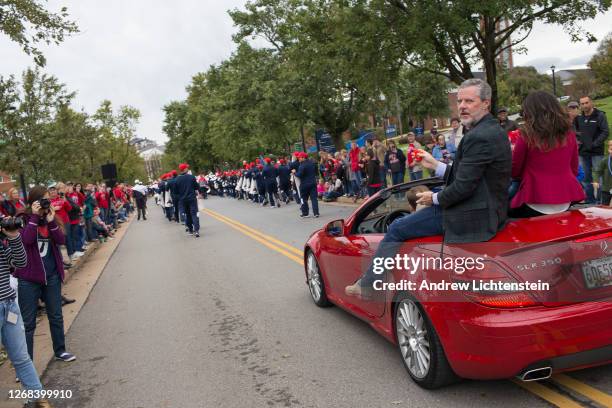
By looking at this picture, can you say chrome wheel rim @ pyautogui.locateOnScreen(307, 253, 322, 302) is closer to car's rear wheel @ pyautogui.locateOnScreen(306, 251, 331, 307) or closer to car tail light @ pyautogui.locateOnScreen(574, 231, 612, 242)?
car's rear wheel @ pyautogui.locateOnScreen(306, 251, 331, 307)

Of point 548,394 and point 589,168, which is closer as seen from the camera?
point 548,394

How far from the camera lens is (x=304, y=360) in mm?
4996

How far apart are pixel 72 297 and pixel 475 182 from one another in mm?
7849

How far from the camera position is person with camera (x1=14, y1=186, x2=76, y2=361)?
523 cm

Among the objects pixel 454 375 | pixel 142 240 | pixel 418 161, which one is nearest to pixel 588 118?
pixel 418 161

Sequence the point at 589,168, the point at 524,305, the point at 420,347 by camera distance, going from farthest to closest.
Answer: the point at 589,168 → the point at 420,347 → the point at 524,305

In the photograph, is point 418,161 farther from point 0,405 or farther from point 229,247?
point 229,247

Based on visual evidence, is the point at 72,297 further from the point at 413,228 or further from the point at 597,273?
the point at 597,273

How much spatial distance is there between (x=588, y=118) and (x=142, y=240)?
13729mm

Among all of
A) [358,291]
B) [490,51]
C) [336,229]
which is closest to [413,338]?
[358,291]

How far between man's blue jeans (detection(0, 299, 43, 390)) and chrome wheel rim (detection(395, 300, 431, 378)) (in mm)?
2834

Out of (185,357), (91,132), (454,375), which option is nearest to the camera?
(454,375)

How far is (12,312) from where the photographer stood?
4273 millimetres

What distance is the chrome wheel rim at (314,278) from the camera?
21.4 feet
